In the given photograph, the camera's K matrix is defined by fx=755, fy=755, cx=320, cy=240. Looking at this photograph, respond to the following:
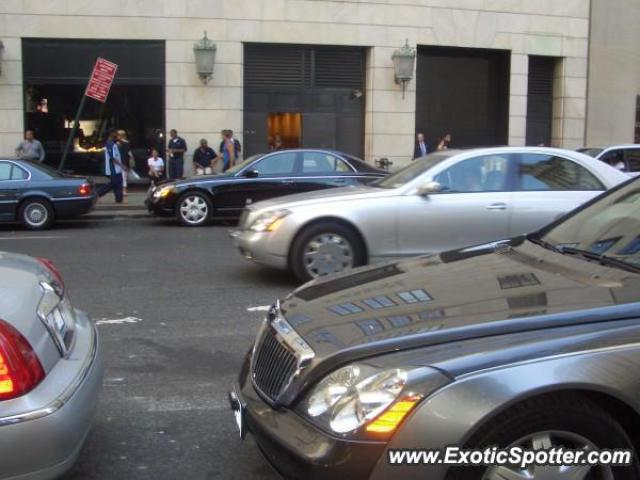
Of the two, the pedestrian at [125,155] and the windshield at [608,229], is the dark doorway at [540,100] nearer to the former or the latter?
the pedestrian at [125,155]

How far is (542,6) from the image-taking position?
2272 cm

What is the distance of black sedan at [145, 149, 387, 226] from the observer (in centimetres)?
1419

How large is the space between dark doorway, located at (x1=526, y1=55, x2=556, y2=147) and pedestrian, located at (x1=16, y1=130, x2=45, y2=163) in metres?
14.3

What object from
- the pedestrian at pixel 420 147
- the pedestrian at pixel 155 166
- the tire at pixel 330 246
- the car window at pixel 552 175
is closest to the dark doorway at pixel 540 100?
the pedestrian at pixel 420 147

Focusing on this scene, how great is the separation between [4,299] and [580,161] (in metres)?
6.78

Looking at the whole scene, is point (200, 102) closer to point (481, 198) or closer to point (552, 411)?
point (481, 198)

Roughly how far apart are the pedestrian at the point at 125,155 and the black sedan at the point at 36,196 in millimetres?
3687

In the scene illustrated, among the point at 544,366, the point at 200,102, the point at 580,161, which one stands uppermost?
the point at 200,102

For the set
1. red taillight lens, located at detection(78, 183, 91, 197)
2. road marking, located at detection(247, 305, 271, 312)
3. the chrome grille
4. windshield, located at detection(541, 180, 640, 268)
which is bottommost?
road marking, located at detection(247, 305, 271, 312)

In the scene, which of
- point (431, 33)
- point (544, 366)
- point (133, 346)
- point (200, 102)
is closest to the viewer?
point (544, 366)

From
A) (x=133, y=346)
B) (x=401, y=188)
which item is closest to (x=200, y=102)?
(x=401, y=188)

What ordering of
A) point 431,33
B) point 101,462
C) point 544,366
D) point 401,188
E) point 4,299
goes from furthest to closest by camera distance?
point 431,33
point 401,188
point 101,462
point 4,299
point 544,366

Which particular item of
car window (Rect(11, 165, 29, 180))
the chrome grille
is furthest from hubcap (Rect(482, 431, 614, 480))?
car window (Rect(11, 165, 29, 180))

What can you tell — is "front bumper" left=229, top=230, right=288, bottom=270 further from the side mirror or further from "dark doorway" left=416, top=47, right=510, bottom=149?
"dark doorway" left=416, top=47, right=510, bottom=149
